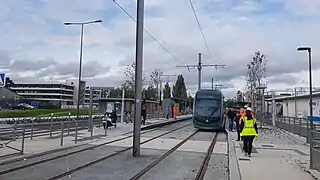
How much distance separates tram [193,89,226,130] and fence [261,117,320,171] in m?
4.91

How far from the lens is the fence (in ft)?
35.4

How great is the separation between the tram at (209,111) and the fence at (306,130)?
491 centimetres

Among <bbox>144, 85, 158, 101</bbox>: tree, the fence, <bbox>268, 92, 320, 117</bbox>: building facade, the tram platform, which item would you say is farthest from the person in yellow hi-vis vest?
<bbox>144, 85, 158, 101</bbox>: tree

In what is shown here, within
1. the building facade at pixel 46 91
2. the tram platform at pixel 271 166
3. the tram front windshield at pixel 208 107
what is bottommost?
the tram platform at pixel 271 166

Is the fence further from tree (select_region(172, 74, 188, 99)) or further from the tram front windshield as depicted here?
tree (select_region(172, 74, 188, 99))

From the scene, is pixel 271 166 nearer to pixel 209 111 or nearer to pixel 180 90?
pixel 209 111

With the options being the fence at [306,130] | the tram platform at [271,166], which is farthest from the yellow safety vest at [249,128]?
the fence at [306,130]

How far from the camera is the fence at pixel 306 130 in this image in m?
10.8

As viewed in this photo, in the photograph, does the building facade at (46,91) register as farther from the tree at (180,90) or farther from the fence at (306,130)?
the fence at (306,130)

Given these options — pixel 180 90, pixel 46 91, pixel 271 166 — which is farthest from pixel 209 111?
pixel 46 91

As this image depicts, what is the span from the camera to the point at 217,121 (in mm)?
30938

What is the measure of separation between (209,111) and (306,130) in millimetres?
10454

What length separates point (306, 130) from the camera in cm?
2161

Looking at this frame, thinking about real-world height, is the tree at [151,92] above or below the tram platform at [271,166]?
Result: above
